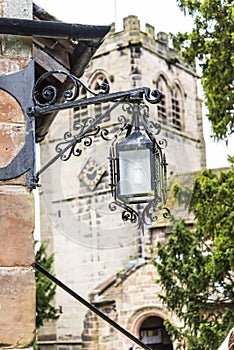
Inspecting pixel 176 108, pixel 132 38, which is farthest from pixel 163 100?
pixel 132 38

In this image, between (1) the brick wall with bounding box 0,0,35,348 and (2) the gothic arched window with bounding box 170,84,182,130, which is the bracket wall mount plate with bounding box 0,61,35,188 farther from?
(2) the gothic arched window with bounding box 170,84,182,130

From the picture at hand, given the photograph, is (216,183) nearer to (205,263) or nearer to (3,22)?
(205,263)

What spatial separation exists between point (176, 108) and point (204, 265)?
22.8 metres

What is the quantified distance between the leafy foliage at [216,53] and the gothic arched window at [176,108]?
21557mm

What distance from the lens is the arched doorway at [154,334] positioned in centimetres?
2286

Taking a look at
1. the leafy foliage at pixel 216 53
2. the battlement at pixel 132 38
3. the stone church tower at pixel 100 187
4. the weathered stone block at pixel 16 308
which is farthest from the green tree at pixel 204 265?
the battlement at pixel 132 38

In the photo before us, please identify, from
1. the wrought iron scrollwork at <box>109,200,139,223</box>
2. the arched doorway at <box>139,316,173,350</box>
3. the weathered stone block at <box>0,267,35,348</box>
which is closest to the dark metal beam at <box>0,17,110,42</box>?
the wrought iron scrollwork at <box>109,200,139,223</box>

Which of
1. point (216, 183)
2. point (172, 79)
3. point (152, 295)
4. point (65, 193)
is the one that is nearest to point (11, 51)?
point (216, 183)

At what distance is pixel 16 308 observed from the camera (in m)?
3.06

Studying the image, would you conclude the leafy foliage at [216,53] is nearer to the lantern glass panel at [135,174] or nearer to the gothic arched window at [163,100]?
the lantern glass panel at [135,174]

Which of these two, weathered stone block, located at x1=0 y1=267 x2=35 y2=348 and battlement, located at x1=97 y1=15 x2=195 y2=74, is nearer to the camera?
weathered stone block, located at x1=0 y1=267 x2=35 y2=348

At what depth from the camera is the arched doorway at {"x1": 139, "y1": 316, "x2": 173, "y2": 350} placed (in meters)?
22.9

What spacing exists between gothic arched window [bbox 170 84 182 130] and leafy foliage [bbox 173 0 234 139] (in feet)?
70.7

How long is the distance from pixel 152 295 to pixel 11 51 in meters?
18.7
